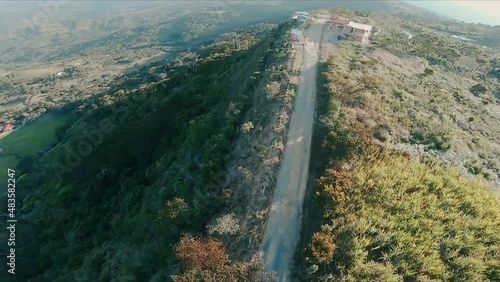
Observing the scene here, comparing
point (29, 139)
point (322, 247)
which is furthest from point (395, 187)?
point (29, 139)

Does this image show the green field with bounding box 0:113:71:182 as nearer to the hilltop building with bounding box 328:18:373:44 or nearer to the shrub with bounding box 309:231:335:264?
the hilltop building with bounding box 328:18:373:44

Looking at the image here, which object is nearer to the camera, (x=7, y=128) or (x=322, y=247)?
(x=322, y=247)

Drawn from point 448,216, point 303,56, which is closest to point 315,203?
point 448,216

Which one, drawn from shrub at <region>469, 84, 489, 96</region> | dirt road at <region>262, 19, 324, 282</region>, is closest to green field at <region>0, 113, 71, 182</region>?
dirt road at <region>262, 19, 324, 282</region>

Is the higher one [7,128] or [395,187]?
[395,187]

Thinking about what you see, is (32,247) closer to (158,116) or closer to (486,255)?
(158,116)

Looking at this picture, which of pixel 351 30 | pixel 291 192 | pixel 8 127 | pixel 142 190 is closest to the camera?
pixel 291 192

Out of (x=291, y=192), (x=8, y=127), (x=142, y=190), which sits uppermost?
(x=291, y=192)

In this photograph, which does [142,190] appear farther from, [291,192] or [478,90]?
[478,90]
